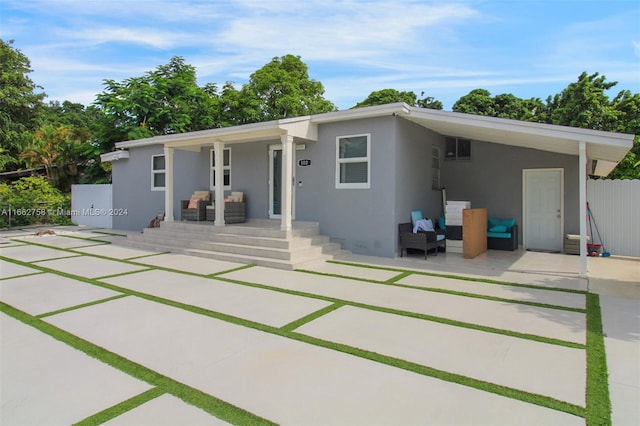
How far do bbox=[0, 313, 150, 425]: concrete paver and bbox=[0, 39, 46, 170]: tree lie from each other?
76.3 feet

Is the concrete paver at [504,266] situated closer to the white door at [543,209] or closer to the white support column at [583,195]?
the white support column at [583,195]

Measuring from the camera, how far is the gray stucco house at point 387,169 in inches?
327

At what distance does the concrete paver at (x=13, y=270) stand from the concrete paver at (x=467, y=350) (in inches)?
244

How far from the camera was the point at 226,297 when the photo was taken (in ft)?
17.2

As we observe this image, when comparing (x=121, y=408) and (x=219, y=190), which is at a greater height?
(x=219, y=190)

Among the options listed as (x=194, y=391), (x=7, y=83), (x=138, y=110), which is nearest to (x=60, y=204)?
(x=138, y=110)

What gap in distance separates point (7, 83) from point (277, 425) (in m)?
28.9

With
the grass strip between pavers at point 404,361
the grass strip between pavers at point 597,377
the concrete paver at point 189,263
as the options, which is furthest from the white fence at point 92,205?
the grass strip between pavers at point 597,377

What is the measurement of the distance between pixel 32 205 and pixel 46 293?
14.0 meters

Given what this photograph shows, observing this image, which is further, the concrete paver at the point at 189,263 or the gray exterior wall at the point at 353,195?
the gray exterior wall at the point at 353,195

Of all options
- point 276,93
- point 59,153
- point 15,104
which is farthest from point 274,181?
point 15,104

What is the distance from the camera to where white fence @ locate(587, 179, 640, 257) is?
29.0 ft

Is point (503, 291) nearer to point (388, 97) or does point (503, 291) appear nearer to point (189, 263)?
point (189, 263)

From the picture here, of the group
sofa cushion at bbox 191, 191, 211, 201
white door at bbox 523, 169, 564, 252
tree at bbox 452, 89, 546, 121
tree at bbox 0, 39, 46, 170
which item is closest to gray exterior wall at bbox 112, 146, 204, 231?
sofa cushion at bbox 191, 191, 211, 201
